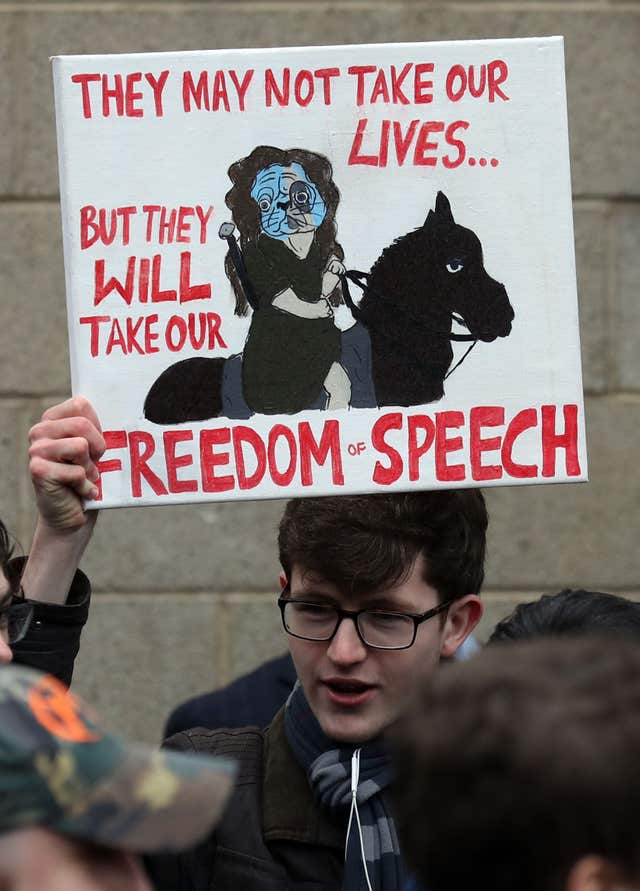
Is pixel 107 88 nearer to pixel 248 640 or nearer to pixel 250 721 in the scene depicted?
pixel 250 721

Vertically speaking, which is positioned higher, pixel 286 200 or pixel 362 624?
pixel 286 200

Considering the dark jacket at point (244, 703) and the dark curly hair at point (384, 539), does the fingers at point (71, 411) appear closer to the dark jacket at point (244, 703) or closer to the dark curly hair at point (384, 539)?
the dark curly hair at point (384, 539)

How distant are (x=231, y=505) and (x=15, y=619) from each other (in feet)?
6.70

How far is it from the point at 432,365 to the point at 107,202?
56 centimetres

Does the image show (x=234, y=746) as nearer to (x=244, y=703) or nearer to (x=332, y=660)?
(x=332, y=660)

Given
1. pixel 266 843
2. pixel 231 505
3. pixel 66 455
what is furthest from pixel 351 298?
pixel 231 505

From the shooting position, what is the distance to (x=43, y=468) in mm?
2264

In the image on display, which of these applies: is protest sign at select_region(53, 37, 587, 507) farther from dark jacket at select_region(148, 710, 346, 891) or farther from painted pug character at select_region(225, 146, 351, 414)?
dark jacket at select_region(148, 710, 346, 891)

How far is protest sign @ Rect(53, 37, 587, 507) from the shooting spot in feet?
7.65

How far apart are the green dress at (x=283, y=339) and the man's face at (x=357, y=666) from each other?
30 cm

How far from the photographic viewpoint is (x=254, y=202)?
2.39 m

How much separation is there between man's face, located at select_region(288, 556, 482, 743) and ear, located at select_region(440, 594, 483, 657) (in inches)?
1.9

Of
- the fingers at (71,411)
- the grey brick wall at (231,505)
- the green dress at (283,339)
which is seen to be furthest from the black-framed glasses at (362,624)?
the grey brick wall at (231,505)

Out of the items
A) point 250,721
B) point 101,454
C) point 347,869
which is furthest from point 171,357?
point 250,721
